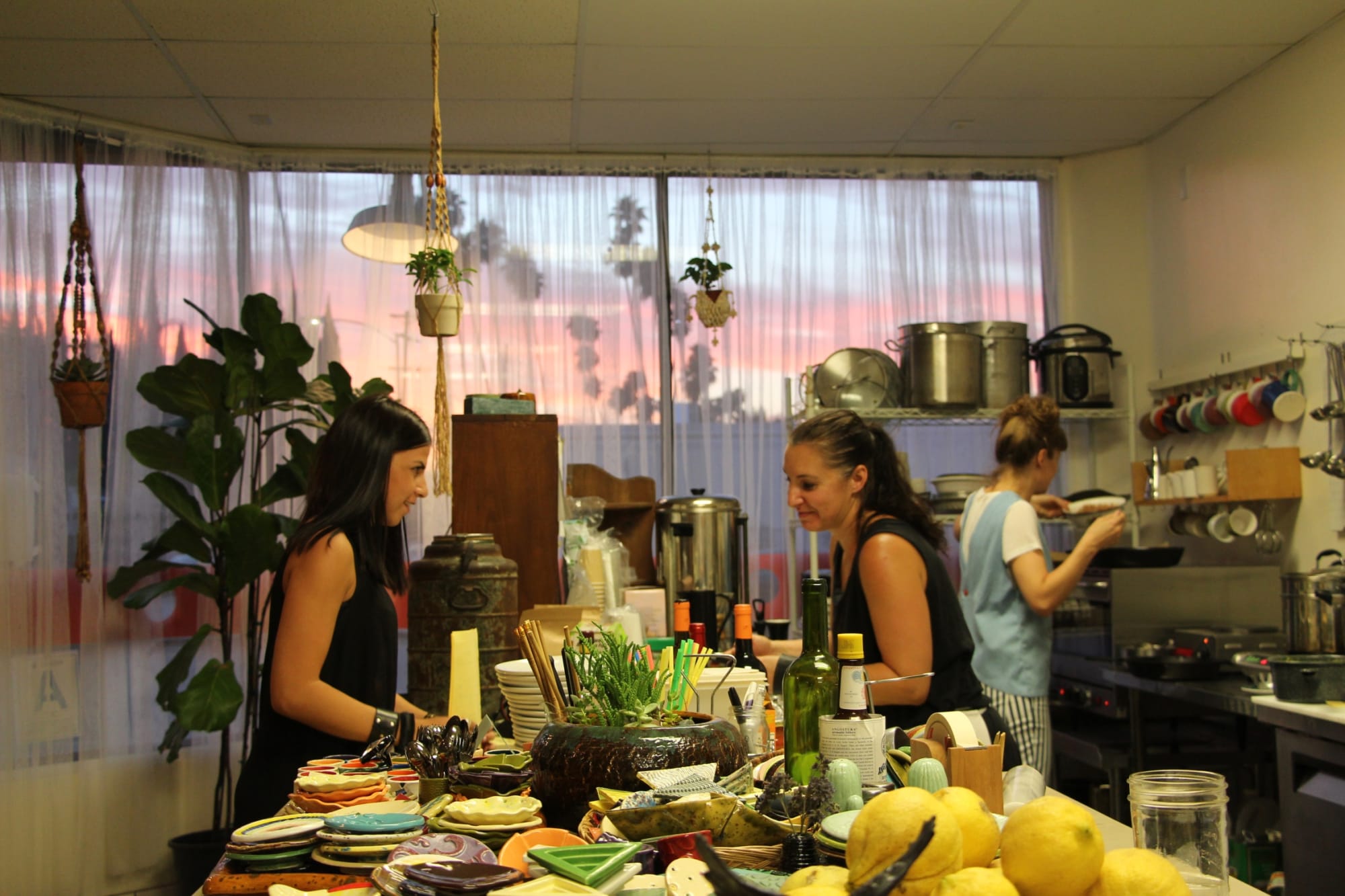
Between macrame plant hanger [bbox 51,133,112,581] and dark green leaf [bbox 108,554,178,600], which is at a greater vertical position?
macrame plant hanger [bbox 51,133,112,581]

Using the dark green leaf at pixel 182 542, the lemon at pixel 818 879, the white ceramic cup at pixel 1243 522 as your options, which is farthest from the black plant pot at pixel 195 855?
the white ceramic cup at pixel 1243 522

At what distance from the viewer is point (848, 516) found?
2500 mm

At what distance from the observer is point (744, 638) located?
2131 mm

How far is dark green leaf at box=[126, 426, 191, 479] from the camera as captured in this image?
4211 mm

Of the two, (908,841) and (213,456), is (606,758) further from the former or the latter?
(213,456)

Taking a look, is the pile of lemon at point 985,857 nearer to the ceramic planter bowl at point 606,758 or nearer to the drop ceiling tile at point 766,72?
the ceramic planter bowl at point 606,758

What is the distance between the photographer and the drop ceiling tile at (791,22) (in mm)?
3779

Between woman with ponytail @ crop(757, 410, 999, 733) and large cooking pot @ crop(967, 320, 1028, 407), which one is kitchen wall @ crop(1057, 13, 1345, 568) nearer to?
large cooking pot @ crop(967, 320, 1028, 407)

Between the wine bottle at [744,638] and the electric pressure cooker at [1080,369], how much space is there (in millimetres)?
3378

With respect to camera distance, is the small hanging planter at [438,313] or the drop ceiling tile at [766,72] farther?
the drop ceiling tile at [766,72]

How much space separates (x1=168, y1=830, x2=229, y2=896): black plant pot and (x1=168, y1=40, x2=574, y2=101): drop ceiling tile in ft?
9.41

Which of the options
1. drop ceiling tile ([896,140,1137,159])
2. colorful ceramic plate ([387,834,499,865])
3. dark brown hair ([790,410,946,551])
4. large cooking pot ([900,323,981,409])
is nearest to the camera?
colorful ceramic plate ([387,834,499,865])

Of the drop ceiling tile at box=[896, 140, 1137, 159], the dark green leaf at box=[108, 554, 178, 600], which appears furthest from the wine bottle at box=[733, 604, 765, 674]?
the drop ceiling tile at box=[896, 140, 1137, 159]

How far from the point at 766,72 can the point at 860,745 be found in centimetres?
347
